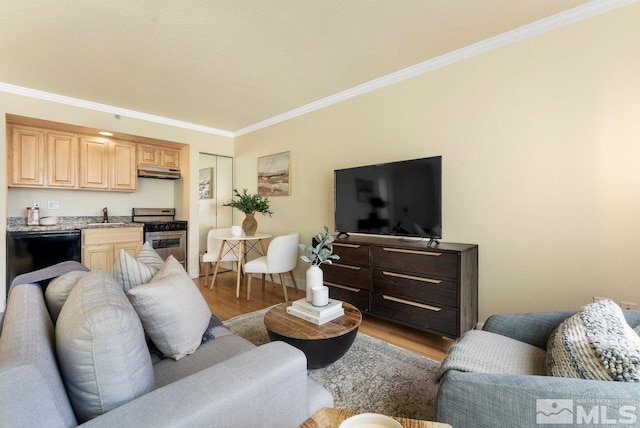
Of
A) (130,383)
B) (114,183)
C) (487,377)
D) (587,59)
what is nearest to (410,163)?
(587,59)

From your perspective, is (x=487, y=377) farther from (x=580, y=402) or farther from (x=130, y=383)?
(x=130, y=383)

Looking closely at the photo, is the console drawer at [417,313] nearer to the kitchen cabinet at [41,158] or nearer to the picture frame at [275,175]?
the picture frame at [275,175]

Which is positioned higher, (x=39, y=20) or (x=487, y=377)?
(x=39, y=20)

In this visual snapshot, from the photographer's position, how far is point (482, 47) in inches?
95.8

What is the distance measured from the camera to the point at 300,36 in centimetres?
229

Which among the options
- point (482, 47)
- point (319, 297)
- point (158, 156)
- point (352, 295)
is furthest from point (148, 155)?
point (482, 47)

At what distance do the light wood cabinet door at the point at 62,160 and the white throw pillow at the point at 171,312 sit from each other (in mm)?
3412

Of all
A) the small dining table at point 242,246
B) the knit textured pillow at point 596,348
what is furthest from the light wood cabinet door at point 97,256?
the knit textured pillow at point 596,348

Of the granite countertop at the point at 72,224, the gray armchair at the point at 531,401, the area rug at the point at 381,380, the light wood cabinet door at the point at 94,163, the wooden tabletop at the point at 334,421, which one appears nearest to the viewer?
the wooden tabletop at the point at 334,421

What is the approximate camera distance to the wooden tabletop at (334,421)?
0.73 metres

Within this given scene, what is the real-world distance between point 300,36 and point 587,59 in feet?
6.79

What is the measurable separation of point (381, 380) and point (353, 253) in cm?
121

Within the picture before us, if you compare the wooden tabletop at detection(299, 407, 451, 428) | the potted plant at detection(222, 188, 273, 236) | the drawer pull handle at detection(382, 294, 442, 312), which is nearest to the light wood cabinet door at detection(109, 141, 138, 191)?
the potted plant at detection(222, 188, 273, 236)

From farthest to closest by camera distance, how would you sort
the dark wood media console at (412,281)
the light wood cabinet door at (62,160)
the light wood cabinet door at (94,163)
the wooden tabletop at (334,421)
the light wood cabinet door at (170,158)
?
the light wood cabinet door at (170,158)
the light wood cabinet door at (94,163)
the light wood cabinet door at (62,160)
the dark wood media console at (412,281)
the wooden tabletop at (334,421)
